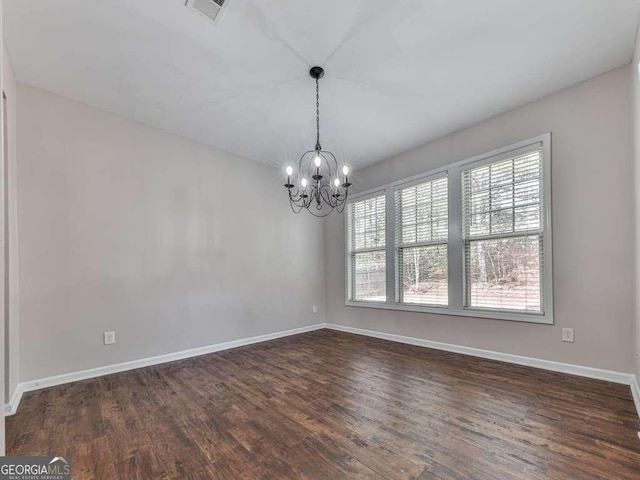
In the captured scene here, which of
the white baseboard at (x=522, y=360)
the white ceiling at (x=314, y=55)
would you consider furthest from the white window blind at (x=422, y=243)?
the white ceiling at (x=314, y=55)

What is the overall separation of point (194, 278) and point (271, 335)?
1.49m

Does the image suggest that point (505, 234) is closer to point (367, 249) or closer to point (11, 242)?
point (367, 249)

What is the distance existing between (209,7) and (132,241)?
2.52m

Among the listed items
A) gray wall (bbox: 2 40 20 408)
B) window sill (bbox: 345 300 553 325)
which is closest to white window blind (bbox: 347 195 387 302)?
window sill (bbox: 345 300 553 325)

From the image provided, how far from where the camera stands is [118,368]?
3.38 meters

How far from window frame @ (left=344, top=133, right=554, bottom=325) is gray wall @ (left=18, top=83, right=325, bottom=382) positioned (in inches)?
64.2

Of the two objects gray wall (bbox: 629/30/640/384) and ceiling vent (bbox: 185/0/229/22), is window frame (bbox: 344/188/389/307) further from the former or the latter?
ceiling vent (bbox: 185/0/229/22)

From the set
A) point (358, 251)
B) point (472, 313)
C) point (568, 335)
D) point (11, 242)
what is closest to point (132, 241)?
point (11, 242)

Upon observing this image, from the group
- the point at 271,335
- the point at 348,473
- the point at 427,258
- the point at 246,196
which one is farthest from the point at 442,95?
the point at 271,335

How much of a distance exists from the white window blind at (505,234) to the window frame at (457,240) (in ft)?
0.15

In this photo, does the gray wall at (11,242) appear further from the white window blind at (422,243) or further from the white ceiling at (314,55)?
the white window blind at (422,243)

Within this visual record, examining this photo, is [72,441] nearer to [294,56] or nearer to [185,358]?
[185,358]

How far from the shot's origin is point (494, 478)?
1.67 meters

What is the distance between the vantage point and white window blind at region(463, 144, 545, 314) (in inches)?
131
